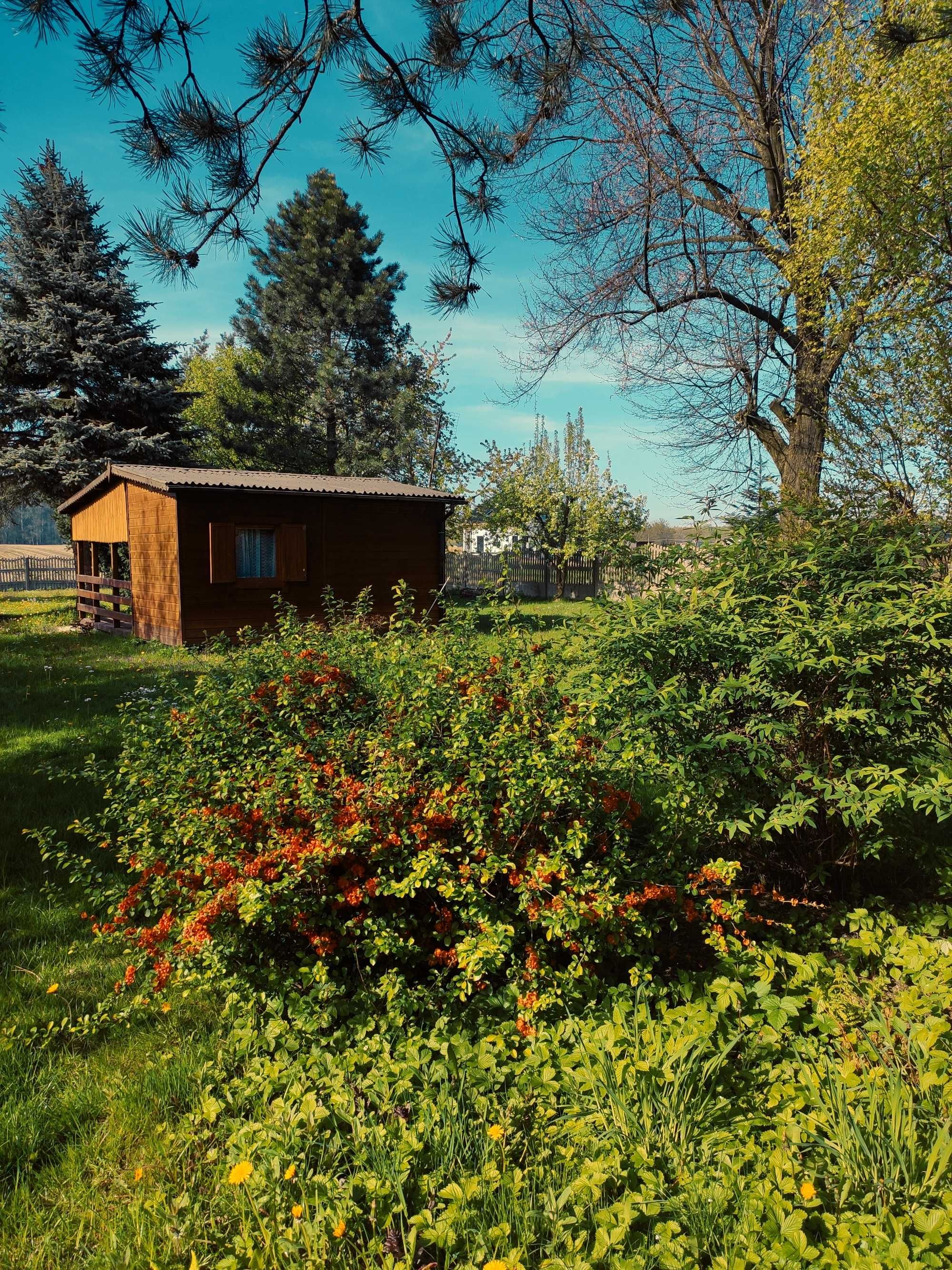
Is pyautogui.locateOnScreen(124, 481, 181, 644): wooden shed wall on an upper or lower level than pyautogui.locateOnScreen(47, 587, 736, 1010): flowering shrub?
upper

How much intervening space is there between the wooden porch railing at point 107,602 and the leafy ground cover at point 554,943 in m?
11.9

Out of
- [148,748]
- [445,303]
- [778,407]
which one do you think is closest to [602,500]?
[778,407]

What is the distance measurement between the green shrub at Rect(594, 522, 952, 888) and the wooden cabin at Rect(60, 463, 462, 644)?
9.33 meters

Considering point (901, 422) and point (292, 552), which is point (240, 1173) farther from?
point (292, 552)

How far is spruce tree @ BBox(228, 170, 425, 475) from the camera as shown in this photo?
2683cm

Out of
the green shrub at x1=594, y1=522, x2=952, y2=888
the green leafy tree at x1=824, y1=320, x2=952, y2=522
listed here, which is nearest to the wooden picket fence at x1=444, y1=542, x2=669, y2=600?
the green leafy tree at x1=824, y1=320, x2=952, y2=522

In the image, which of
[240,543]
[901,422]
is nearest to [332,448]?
[240,543]

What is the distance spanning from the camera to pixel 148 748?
127 inches

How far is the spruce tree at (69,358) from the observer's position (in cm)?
2016

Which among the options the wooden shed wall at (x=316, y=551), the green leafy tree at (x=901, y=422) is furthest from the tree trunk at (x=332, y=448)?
the green leafy tree at (x=901, y=422)

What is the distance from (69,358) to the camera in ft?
67.1

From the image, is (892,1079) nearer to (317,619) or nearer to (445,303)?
(445,303)

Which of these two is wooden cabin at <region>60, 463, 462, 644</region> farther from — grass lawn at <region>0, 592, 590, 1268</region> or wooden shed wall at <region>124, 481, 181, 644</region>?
grass lawn at <region>0, 592, 590, 1268</region>

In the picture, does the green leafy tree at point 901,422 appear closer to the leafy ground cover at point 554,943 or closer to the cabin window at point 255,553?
the leafy ground cover at point 554,943
